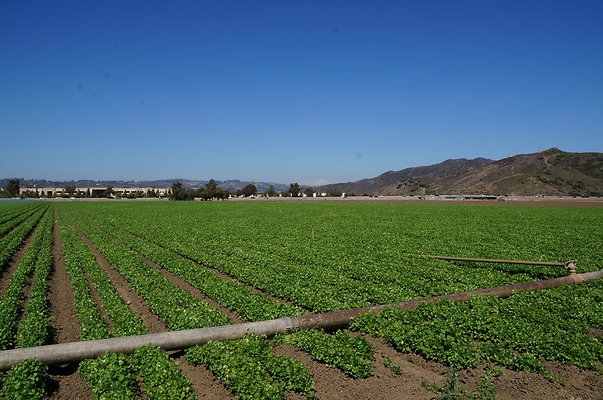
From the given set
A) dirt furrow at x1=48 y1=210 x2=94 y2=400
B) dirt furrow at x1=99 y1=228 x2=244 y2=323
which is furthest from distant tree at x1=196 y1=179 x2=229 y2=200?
dirt furrow at x1=48 y1=210 x2=94 y2=400

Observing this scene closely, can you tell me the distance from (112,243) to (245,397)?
892 inches

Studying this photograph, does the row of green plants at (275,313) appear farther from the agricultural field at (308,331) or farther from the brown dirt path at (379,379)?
the brown dirt path at (379,379)

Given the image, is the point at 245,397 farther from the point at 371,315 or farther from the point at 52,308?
the point at 52,308

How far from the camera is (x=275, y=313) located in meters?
10.6

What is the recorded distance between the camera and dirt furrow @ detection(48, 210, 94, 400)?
280 inches

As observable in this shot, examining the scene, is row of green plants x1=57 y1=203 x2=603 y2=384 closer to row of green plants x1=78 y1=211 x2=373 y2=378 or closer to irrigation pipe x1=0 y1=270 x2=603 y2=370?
row of green plants x1=78 y1=211 x2=373 y2=378

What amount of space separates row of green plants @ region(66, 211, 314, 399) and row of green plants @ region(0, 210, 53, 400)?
2.92m

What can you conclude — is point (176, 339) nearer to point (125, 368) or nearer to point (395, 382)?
point (125, 368)

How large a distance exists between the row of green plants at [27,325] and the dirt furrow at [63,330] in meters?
0.23

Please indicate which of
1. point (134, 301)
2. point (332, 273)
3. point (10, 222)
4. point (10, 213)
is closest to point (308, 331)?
point (332, 273)

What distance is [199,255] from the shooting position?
2030 centimetres

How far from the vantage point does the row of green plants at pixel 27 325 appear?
667 cm

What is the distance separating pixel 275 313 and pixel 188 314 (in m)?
2.53

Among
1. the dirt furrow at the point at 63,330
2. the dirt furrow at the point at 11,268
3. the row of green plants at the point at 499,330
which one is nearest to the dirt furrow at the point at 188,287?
the dirt furrow at the point at 63,330
